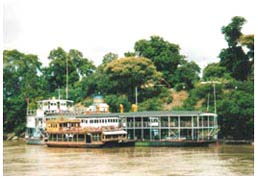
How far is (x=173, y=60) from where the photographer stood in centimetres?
4441

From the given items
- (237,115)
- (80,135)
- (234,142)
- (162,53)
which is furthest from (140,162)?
(162,53)

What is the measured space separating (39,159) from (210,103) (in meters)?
14.7

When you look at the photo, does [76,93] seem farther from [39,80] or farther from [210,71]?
[210,71]

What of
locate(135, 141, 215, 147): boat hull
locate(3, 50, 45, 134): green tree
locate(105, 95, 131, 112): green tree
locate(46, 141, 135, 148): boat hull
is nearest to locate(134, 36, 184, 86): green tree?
locate(105, 95, 131, 112): green tree

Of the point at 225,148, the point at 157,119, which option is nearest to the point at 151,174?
the point at 225,148

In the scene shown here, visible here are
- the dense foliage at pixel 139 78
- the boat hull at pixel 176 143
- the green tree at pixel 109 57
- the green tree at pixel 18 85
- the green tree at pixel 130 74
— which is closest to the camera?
the boat hull at pixel 176 143

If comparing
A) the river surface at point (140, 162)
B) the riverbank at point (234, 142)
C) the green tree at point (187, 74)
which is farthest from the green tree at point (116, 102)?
the river surface at point (140, 162)

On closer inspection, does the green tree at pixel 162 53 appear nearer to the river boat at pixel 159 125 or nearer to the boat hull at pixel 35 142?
the river boat at pixel 159 125

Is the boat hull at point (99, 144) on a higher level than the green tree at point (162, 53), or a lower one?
lower

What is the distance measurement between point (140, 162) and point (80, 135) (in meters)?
10.8

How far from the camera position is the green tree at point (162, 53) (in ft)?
146

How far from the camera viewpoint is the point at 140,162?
73.7 feet

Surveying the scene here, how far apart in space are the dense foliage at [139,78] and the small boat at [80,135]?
620cm

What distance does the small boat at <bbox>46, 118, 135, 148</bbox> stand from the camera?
1233 inches
